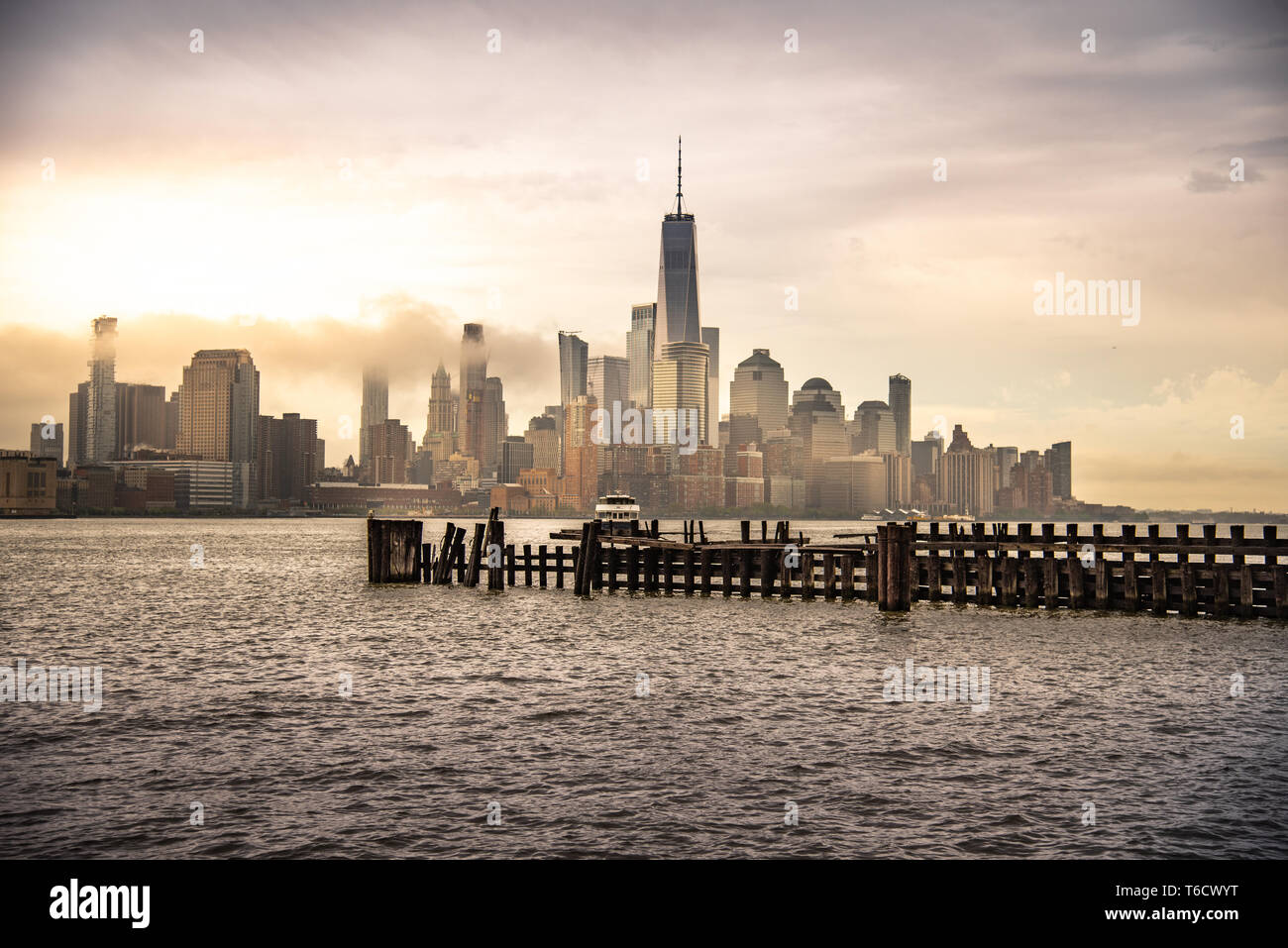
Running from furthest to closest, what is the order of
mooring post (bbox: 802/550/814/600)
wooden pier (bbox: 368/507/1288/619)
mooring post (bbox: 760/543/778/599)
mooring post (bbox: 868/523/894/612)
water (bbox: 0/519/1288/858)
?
mooring post (bbox: 760/543/778/599), mooring post (bbox: 802/550/814/600), mooring post (bbox: 868/523/894/612), wooden pier (bbox: 368/507/1288/619), water (bbox: 0/519/1288/858)

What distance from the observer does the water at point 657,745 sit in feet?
43.2

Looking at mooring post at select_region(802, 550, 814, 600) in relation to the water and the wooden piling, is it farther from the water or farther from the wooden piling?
the water

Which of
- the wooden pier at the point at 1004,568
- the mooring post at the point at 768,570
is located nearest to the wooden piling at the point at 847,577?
the wooden pier at the point at 1004,568

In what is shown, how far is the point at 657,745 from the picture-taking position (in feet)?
60.6

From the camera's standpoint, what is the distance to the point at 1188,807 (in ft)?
46.7

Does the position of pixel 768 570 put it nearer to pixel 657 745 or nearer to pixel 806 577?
pixel 806 577

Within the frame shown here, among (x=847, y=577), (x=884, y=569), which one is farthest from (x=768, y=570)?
(x=884, y=569)

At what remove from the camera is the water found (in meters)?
13.2

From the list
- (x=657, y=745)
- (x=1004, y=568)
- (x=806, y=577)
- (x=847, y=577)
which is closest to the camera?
(x=657, y=745)

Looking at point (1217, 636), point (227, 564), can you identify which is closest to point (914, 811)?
point (1217, 636)

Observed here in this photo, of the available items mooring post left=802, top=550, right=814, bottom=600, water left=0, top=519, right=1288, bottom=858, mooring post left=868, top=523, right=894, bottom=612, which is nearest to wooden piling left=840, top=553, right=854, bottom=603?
mooring post left=802, top=550, right=814, bottom=600
